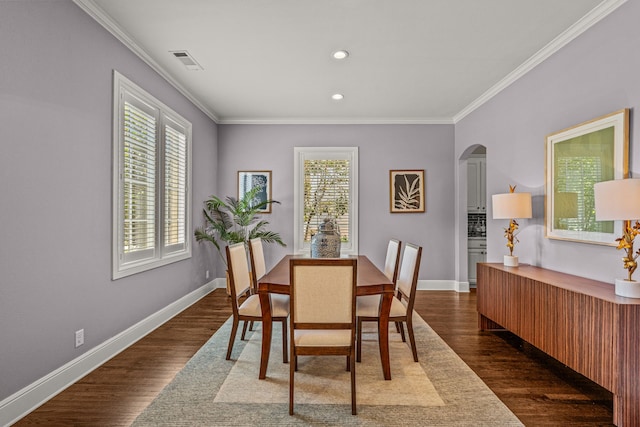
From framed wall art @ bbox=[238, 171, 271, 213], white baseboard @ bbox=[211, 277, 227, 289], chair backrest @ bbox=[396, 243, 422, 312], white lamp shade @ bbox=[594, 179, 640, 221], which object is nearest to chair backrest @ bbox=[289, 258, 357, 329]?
chair backrest @ bbox=[396, 243, 422, 312]

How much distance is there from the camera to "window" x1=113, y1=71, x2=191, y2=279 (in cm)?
302

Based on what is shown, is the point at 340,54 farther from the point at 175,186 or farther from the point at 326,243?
the point at 175,186

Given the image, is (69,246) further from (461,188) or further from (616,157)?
(461,188)

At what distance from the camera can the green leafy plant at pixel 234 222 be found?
510cm

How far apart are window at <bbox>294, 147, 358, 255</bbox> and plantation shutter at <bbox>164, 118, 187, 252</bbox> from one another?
5.86 ft

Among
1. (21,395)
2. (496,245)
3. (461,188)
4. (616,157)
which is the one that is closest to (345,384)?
(21,395)

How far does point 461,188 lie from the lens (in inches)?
215

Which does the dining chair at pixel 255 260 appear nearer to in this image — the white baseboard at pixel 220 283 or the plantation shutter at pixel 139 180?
the plantation shutter at pixel 139 180

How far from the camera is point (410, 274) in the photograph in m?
2.91

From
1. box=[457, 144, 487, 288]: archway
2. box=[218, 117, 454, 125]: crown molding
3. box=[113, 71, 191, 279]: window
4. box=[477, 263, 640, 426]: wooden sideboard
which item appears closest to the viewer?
box=[477, 263, 640, 426]: wooden sideboard

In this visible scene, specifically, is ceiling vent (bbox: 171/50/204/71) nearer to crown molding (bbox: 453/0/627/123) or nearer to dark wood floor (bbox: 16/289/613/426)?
dark wood floor (bbox: 16/289/613/426)

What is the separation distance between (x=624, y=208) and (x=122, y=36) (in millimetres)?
3932

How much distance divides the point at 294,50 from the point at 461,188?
11.5 ft

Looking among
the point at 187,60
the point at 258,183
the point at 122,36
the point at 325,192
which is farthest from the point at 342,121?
the point at 122,36
